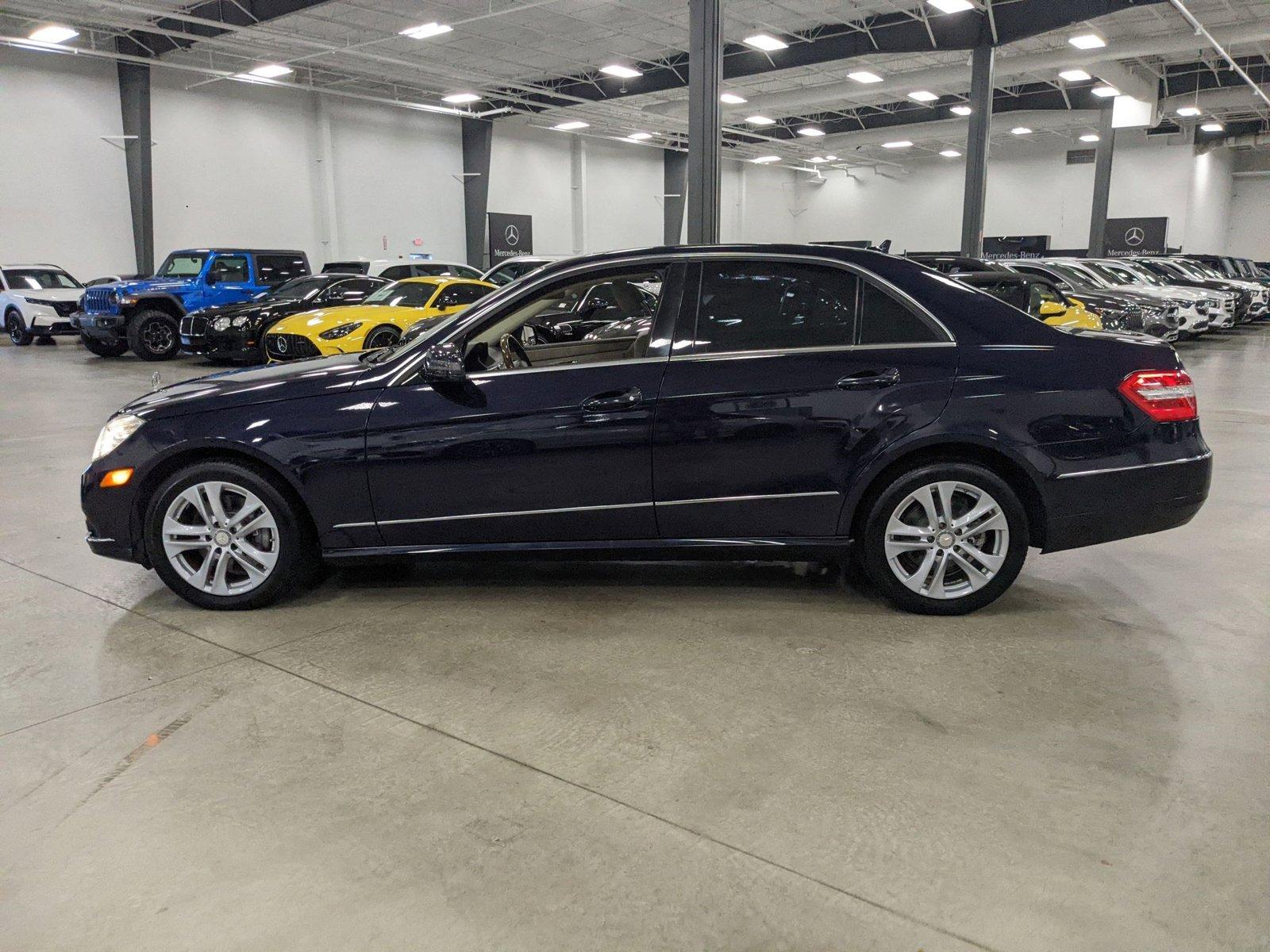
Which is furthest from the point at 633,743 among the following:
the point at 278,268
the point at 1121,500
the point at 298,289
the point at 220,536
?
the point at 278,268

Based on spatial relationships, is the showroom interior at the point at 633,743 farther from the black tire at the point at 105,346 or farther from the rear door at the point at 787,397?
the black tire at the point at 105,346

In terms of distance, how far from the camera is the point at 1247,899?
6.93ft

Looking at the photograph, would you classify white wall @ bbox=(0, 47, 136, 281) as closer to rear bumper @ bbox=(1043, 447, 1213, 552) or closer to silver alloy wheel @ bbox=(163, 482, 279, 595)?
silver alloy wheel @ bbox=(163, 482, 279, 595)

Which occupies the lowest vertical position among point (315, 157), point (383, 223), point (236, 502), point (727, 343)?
point (236, 502)

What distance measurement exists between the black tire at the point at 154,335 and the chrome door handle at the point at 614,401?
45.4ft

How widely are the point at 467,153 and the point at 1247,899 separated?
29.7m

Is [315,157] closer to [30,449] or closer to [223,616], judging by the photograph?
[30,449]

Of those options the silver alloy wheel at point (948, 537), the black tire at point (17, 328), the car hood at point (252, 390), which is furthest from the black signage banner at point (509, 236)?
the silver alloy wheel at point (948, 537)

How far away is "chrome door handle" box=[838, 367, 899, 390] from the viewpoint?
145 inches

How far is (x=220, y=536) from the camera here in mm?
3906

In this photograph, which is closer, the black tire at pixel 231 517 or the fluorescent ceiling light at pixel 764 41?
the black tire at pixel 231 517

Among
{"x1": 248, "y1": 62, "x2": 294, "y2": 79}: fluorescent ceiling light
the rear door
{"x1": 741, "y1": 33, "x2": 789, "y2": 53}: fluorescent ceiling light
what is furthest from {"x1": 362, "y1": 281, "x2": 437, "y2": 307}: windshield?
{"x1": 248, "y1": 62, "x2": 294, "y2": 79}: fluorescent ceiling light

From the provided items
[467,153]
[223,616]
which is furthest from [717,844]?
[467,153]

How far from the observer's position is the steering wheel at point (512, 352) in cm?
410
